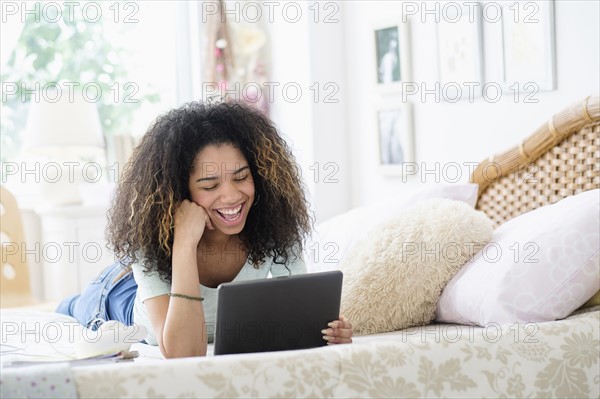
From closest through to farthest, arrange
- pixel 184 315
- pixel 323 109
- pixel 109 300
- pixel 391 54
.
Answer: pixel 184 315 → pixel 109 300 → pixel 391 54 → pixel 323 109

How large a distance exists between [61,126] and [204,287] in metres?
1.87

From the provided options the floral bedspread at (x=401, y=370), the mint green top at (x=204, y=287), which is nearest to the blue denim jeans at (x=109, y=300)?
the mint green top at (x=204, y=287)

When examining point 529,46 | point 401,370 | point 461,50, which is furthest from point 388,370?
point 461,50

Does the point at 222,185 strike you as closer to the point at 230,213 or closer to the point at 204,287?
the point at 230,213

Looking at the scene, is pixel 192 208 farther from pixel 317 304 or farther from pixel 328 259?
pixel 328 259

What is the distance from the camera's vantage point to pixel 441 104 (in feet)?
10.6

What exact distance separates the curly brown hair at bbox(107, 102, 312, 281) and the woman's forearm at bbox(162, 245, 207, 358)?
3.3 inches

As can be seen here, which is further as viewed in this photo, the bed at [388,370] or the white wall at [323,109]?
the white wall at [323,109]

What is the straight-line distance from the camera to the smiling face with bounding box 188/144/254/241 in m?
2.04

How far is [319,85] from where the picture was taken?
153 inches

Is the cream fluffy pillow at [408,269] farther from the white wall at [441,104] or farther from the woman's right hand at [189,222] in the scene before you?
the white wall at [441,104]

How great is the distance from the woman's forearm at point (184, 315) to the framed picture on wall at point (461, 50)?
4.83ft

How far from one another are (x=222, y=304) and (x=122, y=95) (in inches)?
112

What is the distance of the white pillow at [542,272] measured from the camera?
1922mm
